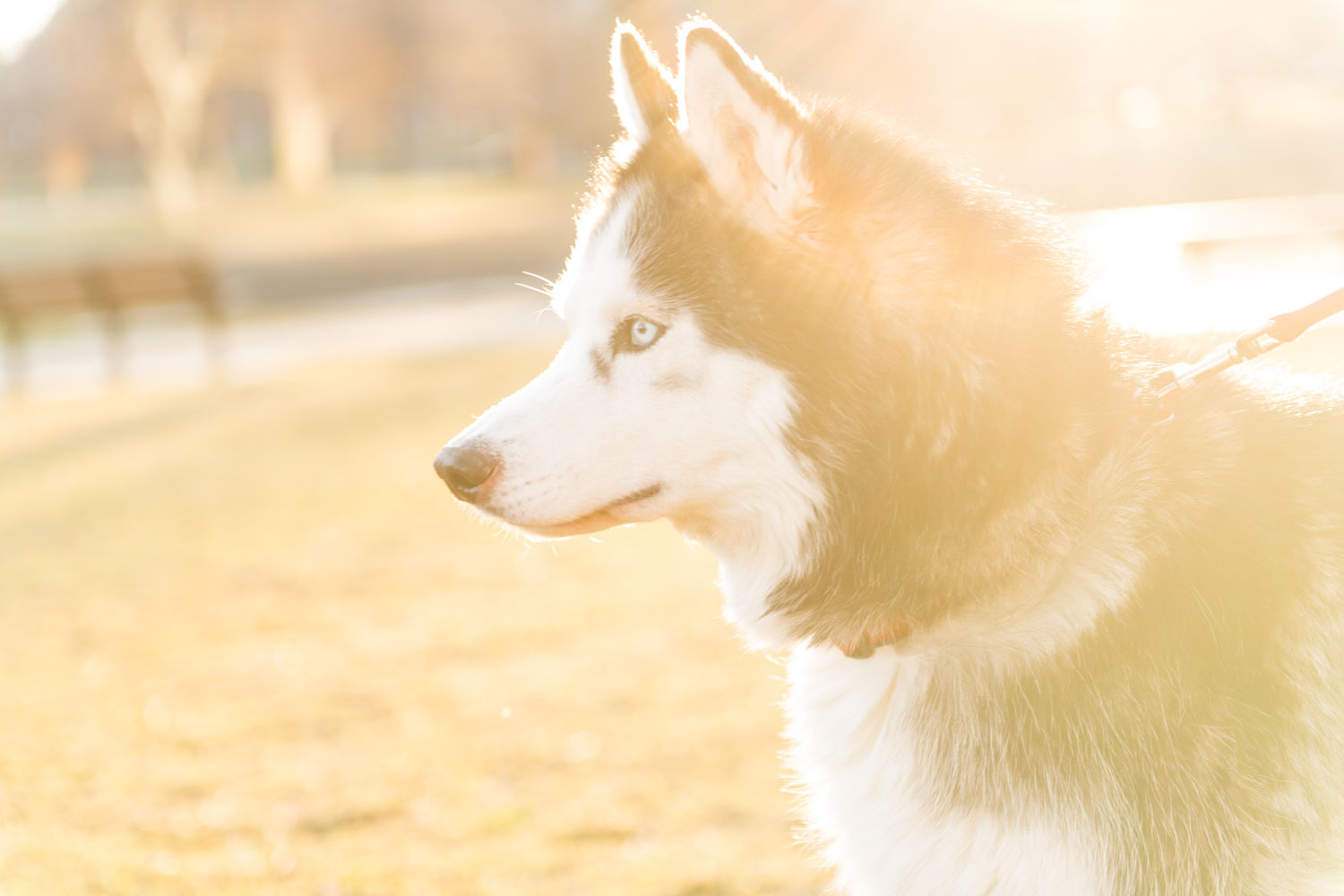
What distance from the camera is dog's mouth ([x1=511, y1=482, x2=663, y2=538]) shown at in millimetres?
2445

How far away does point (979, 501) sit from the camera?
2201 mm

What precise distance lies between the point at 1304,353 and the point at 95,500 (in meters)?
10.3

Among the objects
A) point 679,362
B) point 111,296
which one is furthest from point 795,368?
point 111,296

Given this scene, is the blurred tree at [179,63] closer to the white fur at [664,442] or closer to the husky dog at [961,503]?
the white fur at [664,442]

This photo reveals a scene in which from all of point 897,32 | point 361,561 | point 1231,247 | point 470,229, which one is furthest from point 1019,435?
point 470,229

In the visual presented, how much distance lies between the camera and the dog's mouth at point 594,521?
2.45 metres

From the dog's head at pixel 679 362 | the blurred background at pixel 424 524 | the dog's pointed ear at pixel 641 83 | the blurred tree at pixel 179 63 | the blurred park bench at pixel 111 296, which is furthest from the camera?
the blurred tree at pixel 179 63

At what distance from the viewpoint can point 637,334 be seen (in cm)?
244

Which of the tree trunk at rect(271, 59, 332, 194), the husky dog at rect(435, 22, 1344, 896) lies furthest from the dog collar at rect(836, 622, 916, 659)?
the tree trunk at rect(271, 59, 332, 194)

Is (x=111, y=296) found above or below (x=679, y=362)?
below

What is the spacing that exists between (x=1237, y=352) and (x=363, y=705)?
13.4 ft

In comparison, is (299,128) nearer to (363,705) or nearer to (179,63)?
(179,63)

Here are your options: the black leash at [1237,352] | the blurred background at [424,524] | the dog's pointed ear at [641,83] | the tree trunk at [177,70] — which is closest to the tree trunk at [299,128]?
the tree trunk at [177,70]

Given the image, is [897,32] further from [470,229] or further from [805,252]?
[805,252]
